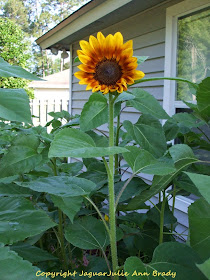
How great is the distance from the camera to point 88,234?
1.07 metres

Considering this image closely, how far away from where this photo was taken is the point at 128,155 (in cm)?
99

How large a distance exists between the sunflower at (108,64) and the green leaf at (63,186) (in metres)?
0.27

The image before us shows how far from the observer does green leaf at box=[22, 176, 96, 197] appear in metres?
0.91

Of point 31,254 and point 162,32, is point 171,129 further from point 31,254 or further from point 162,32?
point 162,32

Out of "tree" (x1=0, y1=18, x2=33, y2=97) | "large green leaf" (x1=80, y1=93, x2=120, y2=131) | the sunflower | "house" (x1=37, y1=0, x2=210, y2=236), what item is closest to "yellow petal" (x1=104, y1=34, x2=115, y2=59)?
the sunflower

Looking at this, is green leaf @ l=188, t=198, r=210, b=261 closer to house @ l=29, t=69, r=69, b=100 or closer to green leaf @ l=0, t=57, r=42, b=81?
green leaf @ l=0, t=57, r=42, b=81

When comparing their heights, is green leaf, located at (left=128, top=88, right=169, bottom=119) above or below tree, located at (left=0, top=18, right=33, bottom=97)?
below

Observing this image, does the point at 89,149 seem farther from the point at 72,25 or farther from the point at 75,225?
the point at 72,25

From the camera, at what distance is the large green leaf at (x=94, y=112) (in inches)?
39.6

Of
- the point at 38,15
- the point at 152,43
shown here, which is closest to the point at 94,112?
the point at 152,43

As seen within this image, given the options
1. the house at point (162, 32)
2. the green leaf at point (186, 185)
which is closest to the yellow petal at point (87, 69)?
the green leaf at point (186, 185)

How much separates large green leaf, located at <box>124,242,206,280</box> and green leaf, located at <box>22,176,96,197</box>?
24 cm

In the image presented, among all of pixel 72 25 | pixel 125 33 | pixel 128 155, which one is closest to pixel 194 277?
pixel 128 155

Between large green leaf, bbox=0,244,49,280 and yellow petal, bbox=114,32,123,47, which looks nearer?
large green leaf, bbox=0,244,49,280
